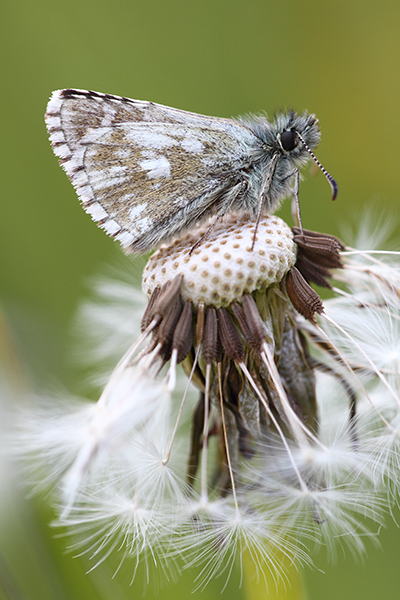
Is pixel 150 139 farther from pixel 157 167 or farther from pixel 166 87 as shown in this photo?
pixel 166 87

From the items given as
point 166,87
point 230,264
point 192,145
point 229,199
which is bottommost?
point 230,264

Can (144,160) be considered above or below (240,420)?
above

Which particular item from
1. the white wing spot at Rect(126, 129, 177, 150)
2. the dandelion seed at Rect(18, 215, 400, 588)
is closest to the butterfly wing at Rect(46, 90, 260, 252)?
the white wing spot at Rect(126, 129, 177, 150)

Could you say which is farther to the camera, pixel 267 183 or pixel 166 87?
Result: pixel 166 87

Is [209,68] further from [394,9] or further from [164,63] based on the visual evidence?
[394,9]

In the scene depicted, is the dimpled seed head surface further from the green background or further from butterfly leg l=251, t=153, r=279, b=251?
the green background

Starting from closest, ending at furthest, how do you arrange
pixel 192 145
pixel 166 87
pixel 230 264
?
1. pixel 230 264
2. pixel 192 145
3. pixel 166 87

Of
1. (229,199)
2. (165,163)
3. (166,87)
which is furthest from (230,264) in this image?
(166,87)
